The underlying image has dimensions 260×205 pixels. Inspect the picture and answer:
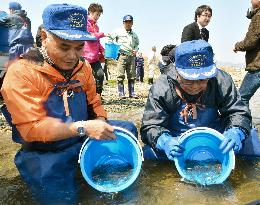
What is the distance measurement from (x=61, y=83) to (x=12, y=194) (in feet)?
3.47

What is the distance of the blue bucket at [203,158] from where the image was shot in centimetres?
337

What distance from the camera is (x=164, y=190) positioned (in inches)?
135

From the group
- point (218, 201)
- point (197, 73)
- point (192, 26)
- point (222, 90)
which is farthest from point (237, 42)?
point (218, 201)

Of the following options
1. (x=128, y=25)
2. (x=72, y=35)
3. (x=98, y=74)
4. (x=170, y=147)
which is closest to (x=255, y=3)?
(x=170, y=147)

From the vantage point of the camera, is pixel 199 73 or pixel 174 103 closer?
pixel 199 73

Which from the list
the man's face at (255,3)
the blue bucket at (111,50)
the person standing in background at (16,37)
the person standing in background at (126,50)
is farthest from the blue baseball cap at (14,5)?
the man's face at (255,3)

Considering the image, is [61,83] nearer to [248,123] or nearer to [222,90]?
[222,90]

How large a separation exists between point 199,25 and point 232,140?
3.92 metres

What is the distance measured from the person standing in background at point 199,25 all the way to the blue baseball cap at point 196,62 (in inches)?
119

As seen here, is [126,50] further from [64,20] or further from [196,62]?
[64,20]

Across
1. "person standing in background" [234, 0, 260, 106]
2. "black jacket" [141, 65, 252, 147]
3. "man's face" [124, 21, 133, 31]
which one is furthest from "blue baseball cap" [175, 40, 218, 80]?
"man's face" [124, 21, 133, 31]

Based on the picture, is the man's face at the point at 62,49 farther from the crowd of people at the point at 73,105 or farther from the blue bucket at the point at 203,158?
the blue bucket at the point at 203,158

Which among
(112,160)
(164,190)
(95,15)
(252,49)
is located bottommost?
(164,190)

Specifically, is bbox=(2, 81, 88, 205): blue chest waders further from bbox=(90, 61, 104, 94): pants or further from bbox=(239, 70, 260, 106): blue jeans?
bbox=(90, 61, 104, 94): pants
